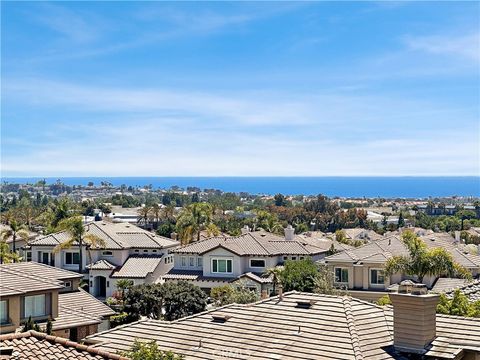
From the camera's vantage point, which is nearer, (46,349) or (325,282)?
(46,349)

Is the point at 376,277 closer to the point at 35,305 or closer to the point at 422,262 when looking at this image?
the point at 422,262

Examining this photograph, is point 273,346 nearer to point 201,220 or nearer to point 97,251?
point 97,251

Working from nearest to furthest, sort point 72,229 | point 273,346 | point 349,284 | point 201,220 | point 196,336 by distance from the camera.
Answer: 1. point 273,346
2. point 196,336
3. point 349,284
4. point 72,229
5. point 201,220

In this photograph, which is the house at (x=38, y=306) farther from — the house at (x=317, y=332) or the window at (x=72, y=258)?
the window at (x=72, y=258)

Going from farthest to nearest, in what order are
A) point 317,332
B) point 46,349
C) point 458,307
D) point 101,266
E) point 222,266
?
point 101,266, point 222,266, point 458,307, point 317,332, point 46,349

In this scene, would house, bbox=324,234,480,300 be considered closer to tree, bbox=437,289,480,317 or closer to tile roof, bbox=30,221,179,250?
tree, bbox=437,289,480,317

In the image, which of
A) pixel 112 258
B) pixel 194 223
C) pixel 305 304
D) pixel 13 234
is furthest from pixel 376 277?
pixel 13 234

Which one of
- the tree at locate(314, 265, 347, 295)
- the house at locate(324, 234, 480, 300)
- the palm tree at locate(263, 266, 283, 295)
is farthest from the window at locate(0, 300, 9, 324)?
the house at locate(324, 234, 480, 300)

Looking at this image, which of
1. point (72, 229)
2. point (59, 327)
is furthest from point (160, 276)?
point (59, 327)
